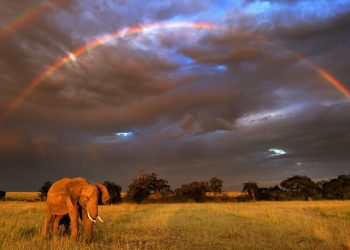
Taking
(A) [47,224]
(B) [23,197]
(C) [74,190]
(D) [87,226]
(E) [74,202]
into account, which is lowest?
(D) [87,226]

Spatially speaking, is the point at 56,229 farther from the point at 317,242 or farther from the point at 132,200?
the point at 132,200

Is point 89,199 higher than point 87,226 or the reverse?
higher

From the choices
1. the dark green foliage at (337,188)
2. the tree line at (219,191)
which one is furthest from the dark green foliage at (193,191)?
the dark green foliage at (337,188)

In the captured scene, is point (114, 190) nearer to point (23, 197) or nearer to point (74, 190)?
point (23, 197)

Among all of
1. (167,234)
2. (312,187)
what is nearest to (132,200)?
(312,187)

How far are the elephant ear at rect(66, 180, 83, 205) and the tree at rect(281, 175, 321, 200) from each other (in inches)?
2233

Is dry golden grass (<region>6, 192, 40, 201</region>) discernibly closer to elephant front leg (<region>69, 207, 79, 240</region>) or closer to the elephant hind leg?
the elephant hind leg

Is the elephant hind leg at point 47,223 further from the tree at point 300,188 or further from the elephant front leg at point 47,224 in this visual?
the tree at point 300,188

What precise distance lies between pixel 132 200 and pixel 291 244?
5140cm

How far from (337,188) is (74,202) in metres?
62.7

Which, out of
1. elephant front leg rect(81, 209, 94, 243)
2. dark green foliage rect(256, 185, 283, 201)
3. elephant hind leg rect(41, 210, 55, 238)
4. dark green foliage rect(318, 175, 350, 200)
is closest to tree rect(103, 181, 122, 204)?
dark green foliage rect(256, 185, 283, 201)

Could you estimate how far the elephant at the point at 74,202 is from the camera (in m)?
15.2

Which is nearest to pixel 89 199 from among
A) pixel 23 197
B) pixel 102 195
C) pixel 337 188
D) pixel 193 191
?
pixel 102 195

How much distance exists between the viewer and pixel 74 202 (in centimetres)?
1565
